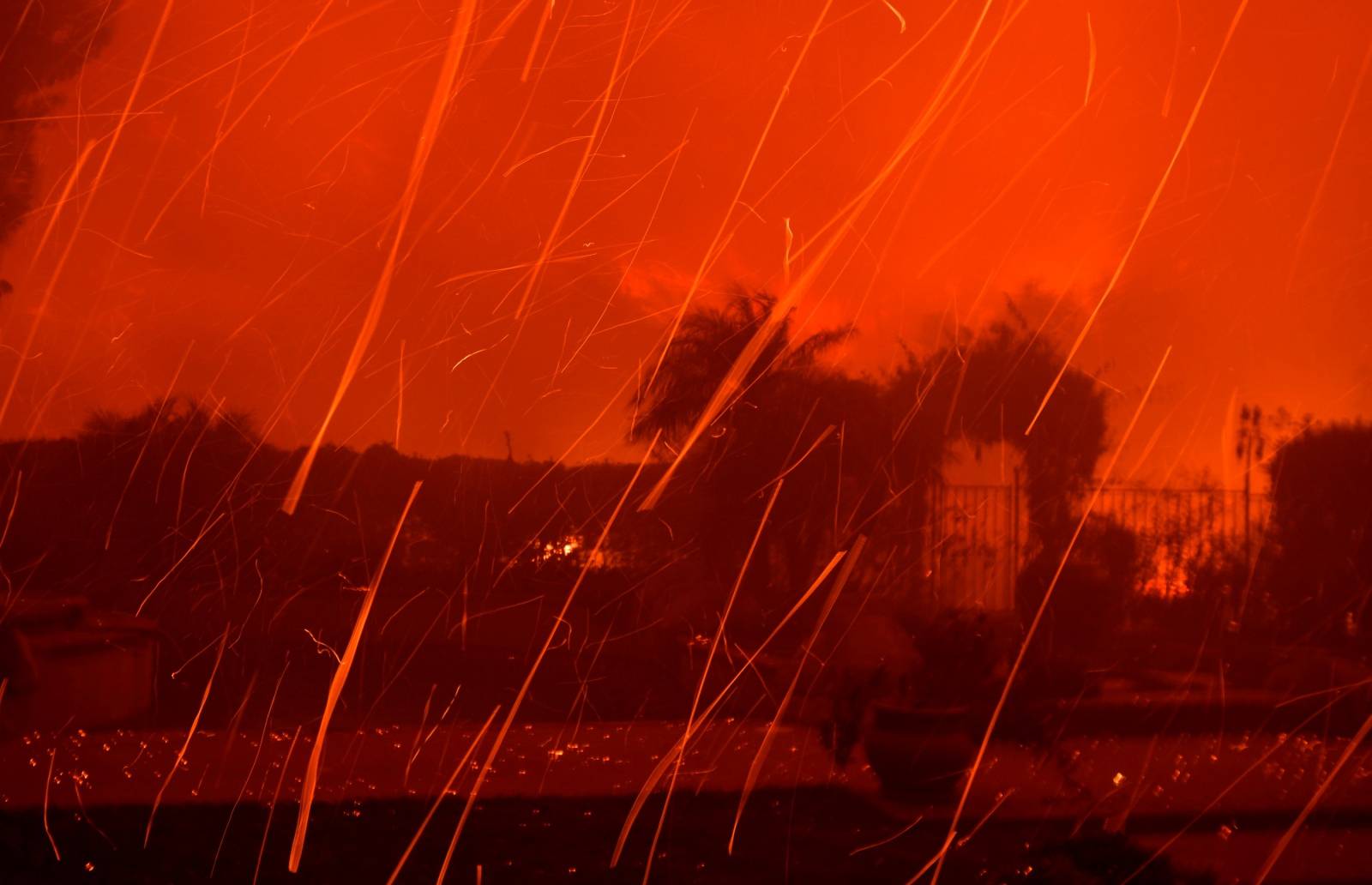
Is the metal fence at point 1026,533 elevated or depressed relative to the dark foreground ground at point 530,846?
elevated

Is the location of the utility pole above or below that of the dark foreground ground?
above

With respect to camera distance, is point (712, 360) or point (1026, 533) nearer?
point (712, 360)

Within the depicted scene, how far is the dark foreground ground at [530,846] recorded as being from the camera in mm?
4004

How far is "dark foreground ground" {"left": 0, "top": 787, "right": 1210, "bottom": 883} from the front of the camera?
13.1ft

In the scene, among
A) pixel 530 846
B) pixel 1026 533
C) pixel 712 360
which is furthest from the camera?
pixel 1026 533

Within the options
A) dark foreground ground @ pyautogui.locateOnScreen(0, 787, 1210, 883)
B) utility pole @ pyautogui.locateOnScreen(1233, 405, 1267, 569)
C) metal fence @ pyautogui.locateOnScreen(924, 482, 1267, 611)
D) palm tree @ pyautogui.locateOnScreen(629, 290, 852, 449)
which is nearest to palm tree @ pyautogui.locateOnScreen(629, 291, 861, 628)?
palm tree @ pyautogui.locateOnScreen(629, 290, 852, 449)

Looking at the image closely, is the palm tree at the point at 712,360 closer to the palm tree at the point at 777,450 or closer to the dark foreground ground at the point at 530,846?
the palm tree at the point at 777,450

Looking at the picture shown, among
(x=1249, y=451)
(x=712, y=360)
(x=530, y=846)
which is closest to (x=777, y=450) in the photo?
(x=712, y=360)

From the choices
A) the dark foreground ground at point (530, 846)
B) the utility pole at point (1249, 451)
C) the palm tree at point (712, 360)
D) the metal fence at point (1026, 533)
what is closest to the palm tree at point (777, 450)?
the palm tree at point (712, 360)

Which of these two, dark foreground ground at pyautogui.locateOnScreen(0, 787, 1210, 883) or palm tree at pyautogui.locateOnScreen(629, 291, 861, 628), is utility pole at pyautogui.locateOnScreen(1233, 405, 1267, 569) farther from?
dark foreground ground at pyautogui.locateOnScreen(0, 787, 1210, 883)

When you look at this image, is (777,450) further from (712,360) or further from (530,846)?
(530,846)

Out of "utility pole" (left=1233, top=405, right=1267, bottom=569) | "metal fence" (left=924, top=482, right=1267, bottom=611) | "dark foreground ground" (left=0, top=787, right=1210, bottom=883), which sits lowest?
"dark foreground ground" (left=0, top=787, right=1210, bottom=883)

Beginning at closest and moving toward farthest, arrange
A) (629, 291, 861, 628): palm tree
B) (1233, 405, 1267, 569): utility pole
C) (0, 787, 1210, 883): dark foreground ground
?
(0, 787, 1210, 883): dark foreground ground < (629, 291, 861, 628): palm tree < (1233, 405, 1267, 569): utility pole

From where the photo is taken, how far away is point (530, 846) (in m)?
4.44
